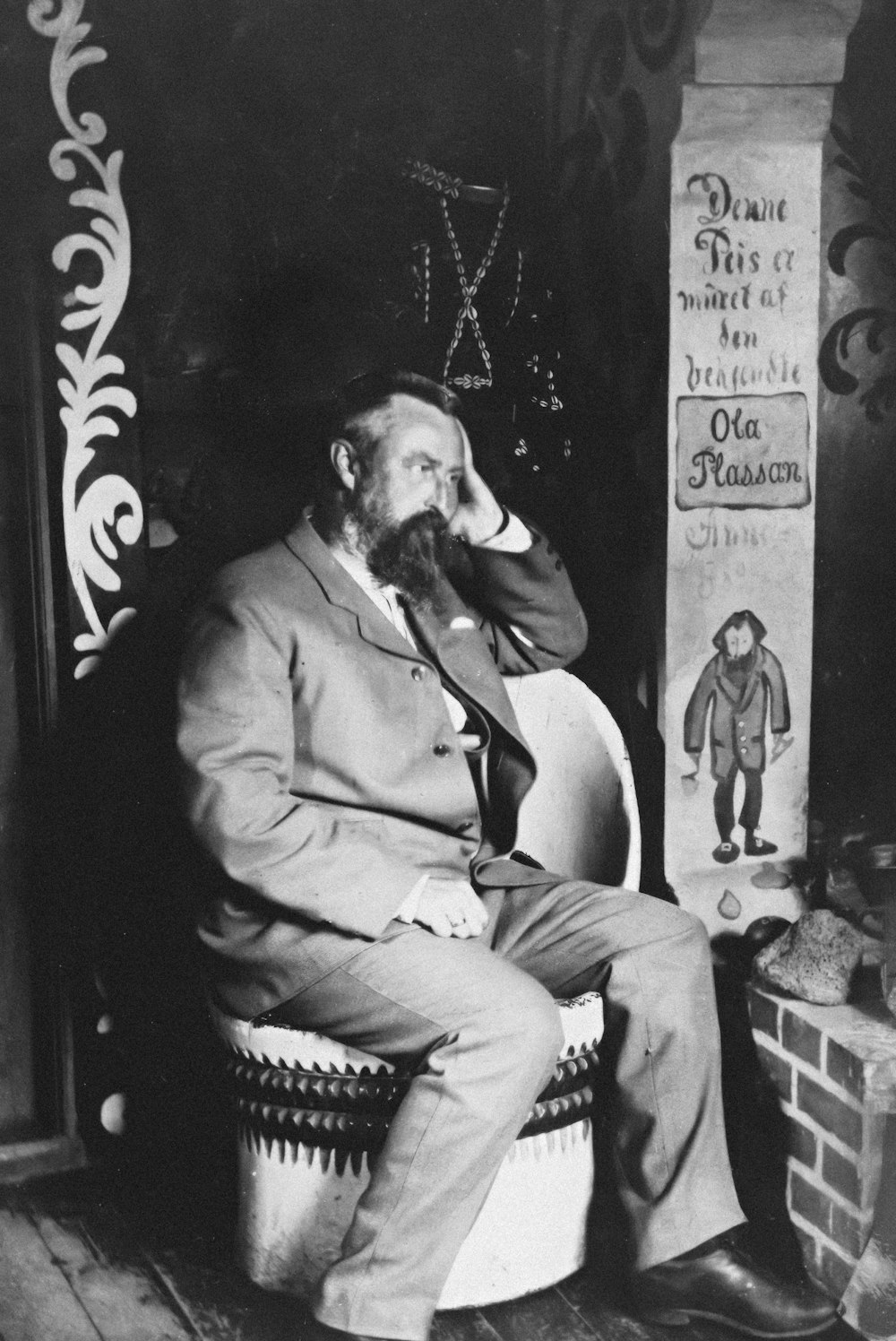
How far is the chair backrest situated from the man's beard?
12.3 inches

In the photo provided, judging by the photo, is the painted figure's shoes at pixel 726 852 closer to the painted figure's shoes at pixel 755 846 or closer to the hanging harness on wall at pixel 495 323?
the painted figure's shoes at pixel 755 846

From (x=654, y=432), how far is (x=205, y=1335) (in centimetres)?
173

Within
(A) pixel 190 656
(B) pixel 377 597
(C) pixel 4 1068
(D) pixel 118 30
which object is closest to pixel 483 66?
(D) pixel 118 30

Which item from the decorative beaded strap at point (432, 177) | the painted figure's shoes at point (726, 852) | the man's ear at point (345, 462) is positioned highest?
the decorative beaded strap at point (432, 177)

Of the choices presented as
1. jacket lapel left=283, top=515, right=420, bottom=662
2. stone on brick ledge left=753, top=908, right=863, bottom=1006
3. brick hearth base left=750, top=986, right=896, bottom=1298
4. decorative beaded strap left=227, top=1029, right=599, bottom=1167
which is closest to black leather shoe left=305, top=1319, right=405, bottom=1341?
decorative beaded strap left=227, top=1029, right=599, bottom=1167

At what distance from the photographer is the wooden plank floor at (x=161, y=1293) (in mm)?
2295

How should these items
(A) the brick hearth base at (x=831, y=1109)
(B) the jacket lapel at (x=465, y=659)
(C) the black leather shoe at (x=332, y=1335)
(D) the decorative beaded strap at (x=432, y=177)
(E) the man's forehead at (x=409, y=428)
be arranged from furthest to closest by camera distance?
(D) the decorative beaded strap at (x=432, y=177)
(B) the jacket lapel at (x=465, y=659)
(E) the man's forehead at (x=409, y=428)
(A) the brick hearth base at (x=831, y=1109)
(C) the black leather shoe at (x=332, y=1335)

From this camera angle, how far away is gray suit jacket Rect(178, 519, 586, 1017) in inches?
88.1

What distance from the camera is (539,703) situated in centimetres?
274

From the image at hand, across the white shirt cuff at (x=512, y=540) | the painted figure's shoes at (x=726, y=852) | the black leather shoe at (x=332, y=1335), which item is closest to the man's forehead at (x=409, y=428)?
the white shirt cuff at (x=512, y=540)

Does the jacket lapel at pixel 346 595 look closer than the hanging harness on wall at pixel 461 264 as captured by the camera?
Yes

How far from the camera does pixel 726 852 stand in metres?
2.83

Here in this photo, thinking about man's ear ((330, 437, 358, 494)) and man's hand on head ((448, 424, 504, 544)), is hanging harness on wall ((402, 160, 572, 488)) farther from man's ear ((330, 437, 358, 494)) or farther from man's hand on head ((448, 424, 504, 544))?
man's ear ((330, 437, 358, 494))

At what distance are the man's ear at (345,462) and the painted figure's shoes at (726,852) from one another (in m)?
0.98
